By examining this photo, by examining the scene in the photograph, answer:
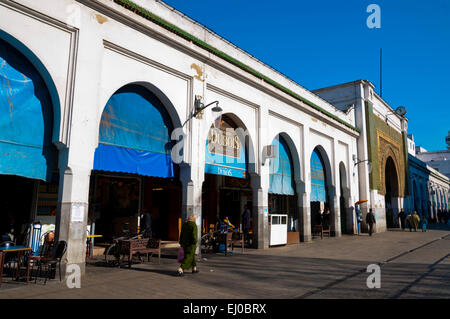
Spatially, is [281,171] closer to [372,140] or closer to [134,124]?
[134,124]

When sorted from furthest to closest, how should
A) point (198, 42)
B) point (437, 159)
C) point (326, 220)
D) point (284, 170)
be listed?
point (437, 159) < point (326, 220) < point (284, 170) < point (198, 42)

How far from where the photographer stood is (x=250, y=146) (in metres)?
13.8

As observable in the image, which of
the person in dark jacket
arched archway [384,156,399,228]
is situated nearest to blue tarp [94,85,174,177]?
the person in dark jacket

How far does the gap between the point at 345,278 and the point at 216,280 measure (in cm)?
306

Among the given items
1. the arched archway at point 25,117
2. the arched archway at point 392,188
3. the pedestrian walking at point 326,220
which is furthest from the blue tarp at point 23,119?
the arched archway at point 392,188

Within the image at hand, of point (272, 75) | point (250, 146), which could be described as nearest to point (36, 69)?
point (250, 146)

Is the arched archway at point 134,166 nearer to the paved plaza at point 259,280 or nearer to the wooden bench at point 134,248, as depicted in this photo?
the wooden bench at point 134,248

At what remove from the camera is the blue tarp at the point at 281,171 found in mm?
15266

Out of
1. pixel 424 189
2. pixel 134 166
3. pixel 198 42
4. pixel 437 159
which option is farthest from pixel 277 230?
pixel 437 159

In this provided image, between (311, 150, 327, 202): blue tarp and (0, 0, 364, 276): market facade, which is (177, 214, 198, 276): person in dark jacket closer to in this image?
(0, 0, 364, 276): market facade

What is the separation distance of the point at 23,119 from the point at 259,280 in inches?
252

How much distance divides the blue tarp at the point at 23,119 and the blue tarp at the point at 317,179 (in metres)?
14.2

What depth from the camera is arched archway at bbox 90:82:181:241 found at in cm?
898

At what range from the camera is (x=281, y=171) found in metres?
16.0
